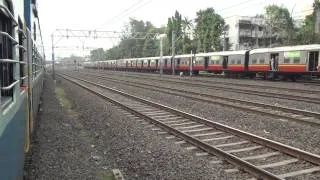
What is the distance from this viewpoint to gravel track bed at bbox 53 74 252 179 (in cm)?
613

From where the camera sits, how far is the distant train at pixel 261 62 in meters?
28.1

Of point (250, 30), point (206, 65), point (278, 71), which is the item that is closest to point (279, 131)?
point (278, 71)

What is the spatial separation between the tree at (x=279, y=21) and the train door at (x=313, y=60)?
122 feet

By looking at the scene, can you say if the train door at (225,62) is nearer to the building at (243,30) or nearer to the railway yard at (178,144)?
the railway yard at (178,144)

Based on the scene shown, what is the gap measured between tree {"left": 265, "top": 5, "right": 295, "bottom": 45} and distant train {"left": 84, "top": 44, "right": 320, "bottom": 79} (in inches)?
963

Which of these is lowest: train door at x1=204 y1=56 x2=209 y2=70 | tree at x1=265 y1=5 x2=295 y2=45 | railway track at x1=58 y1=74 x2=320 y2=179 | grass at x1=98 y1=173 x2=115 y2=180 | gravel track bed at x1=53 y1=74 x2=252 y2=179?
grass at x1=98 y1=173 x2=115 y2=180

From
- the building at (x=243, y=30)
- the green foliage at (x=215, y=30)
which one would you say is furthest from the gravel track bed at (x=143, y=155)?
the building at (x=243, y=30)

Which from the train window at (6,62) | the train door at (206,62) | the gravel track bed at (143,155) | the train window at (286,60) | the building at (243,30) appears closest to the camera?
the train window at (6,62)

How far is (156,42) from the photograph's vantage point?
98625 millimetres

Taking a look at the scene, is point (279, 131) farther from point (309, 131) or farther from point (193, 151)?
point (193, 151)

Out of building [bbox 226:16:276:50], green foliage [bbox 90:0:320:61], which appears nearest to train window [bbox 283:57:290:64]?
green foliage [bbox 90:0:320:61]

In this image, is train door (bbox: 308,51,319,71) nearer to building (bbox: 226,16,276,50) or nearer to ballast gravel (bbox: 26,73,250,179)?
ballast gravel (bbox: 26,73,250,179)

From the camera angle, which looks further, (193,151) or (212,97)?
(212,97)

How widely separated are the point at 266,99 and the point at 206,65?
2678cm
